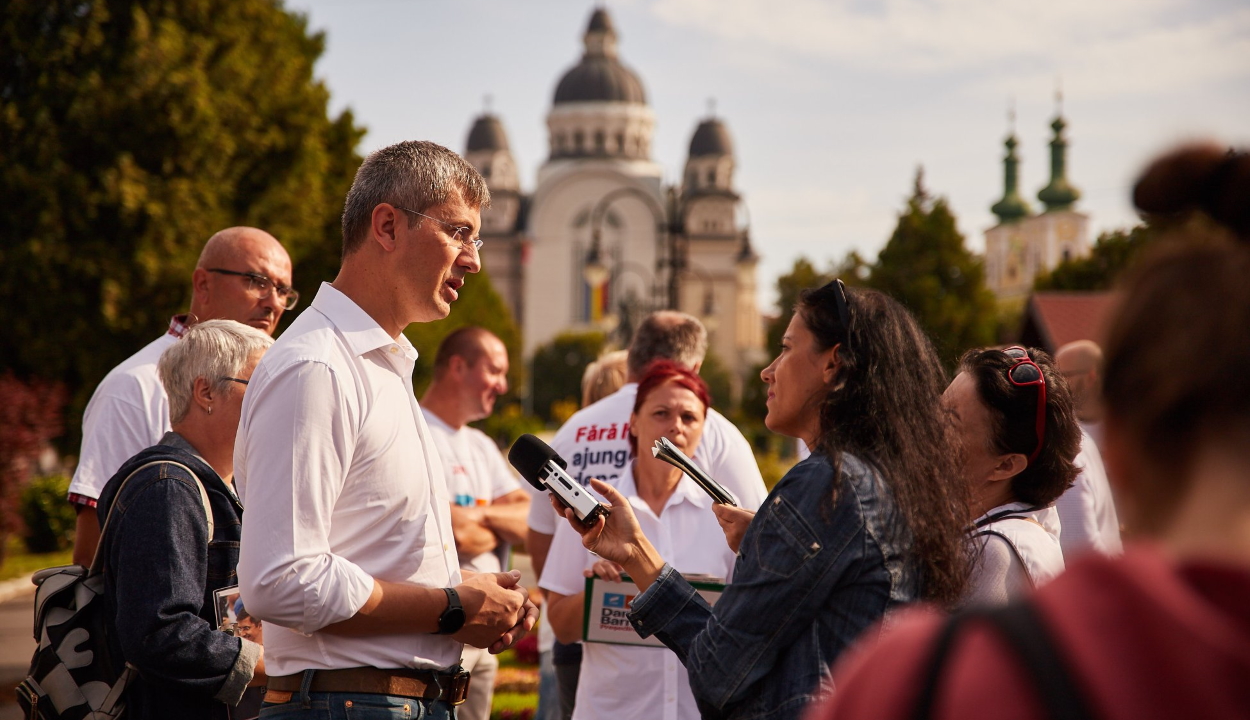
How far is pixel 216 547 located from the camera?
3238 mm

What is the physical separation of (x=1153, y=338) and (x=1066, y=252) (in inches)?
4327

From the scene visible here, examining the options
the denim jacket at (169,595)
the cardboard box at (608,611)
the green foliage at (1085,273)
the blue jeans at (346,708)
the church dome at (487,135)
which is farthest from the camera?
the church dome at (487,135)

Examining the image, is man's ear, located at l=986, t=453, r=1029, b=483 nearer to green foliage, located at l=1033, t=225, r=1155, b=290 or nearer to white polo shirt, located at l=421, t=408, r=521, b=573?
white polo shirt, located at l=421, t=408, r=521, b=573

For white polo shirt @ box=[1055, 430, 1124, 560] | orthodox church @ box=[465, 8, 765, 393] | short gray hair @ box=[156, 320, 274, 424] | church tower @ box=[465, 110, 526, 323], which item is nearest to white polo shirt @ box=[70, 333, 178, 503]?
short gray hair @ box=[156, 320, 274, 424]

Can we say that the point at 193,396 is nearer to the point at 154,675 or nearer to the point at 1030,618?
the point at 154,675

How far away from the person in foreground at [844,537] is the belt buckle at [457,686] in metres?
0.57

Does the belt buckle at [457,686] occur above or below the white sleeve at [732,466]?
below

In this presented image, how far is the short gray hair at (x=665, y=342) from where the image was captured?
219 inches

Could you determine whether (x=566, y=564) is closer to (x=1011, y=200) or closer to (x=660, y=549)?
(x=660, y=549)

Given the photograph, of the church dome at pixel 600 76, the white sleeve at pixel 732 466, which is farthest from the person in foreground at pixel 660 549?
the church dome at pixel 600 76

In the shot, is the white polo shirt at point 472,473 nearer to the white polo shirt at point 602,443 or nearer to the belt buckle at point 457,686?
the white polo shirt at point 602,443

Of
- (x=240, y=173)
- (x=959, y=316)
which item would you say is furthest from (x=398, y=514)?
(x=959, y=316)

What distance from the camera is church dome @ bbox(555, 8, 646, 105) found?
11131 centimetres

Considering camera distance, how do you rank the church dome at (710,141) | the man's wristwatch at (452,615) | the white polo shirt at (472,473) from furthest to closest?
the church dome at (710,141) < the white polo shirt at (472,473) < the man's wristwatch at (452,615)
